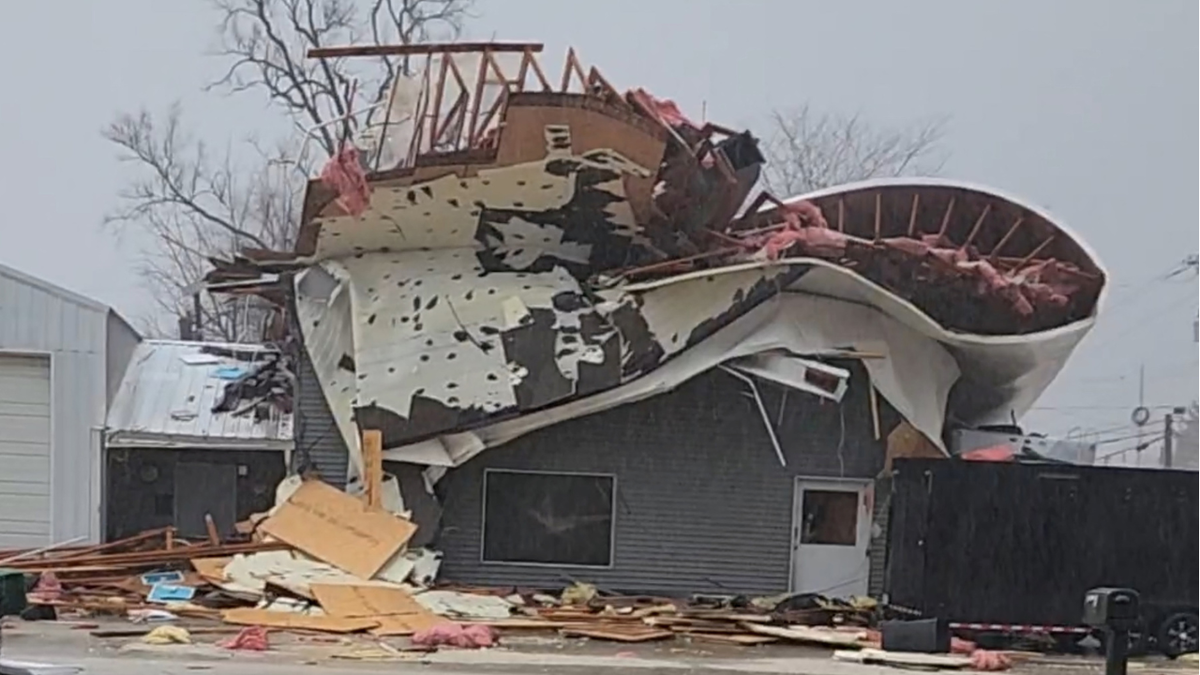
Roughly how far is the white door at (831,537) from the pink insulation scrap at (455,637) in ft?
13.1

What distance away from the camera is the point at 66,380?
1362 centimetres

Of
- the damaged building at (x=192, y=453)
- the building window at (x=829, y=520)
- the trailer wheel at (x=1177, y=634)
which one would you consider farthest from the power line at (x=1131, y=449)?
the damaged building at (x=192, y=453)

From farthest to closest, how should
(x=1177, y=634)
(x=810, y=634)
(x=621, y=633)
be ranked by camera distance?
(x=810, y=634), (x=621, y=633), (x=1177, y=634)

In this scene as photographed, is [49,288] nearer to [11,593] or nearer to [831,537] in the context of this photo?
[831,537]

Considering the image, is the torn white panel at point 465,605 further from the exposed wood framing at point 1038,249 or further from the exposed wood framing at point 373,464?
the exposed wood framing at point 1038,249

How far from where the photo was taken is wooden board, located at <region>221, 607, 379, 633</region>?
408 inches

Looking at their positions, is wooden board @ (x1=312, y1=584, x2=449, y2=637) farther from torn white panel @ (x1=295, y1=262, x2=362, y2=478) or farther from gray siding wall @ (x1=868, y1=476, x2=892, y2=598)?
gray siding wall @ (x1=868, y1=476, x2=892, y2=598)

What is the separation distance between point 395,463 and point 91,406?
10.9 feet

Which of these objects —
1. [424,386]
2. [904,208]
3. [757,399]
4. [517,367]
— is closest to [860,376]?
[757,399]

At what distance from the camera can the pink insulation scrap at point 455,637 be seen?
32.4 feet

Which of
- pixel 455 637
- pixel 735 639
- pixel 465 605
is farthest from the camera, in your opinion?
pixel 465 605

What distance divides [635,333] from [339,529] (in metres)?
3.10

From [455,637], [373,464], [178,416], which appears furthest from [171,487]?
[455,637]

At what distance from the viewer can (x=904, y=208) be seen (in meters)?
13.8
